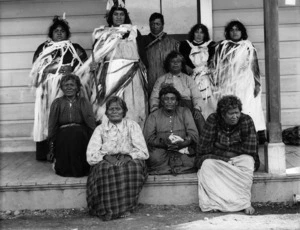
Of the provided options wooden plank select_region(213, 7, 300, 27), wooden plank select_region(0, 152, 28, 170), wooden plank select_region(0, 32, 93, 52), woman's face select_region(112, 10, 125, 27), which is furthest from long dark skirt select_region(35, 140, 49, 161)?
wooden plank select_region(213, 7, 300, 27)

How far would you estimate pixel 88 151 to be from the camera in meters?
5.30

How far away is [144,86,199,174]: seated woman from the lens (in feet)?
18.3

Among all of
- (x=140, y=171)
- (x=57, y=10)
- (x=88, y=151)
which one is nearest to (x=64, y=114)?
Result: (x=88, y=151)

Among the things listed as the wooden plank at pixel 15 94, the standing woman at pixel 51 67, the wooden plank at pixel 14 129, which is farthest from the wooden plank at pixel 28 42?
the wooden plank at pixel 14 129

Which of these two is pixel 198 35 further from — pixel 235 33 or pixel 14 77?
pixel 14 77

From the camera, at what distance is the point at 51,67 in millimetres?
6445

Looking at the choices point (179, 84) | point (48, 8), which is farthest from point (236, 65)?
point (48, 8)

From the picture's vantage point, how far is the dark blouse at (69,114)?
582 centimetres

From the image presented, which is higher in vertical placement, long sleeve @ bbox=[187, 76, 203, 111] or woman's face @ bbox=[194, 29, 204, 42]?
woman's face @ bbox=[194, 29, 204, 42]

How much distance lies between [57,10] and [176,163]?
3.06 metres

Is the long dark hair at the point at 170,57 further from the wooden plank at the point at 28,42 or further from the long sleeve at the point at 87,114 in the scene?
the wooden plank at the point at 28,42

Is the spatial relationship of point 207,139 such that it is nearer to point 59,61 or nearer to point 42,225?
point 42,225

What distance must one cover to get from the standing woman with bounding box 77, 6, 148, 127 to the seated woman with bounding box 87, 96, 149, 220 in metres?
0.77

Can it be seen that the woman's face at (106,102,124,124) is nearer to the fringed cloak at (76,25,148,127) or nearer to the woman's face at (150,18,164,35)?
the fringed cloak at (76,25,148,127)
